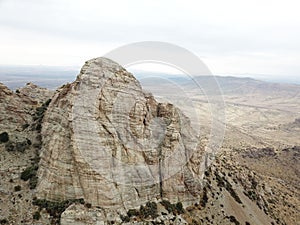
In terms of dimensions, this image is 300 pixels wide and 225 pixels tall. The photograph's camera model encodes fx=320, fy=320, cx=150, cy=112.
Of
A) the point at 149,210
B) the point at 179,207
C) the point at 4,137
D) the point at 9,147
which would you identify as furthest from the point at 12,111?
the point at 179,207

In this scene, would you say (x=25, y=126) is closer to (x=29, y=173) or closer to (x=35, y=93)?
(x=29, y=173)

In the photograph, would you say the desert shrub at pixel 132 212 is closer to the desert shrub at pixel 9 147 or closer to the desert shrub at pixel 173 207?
the desert shrub at pixel 173 207

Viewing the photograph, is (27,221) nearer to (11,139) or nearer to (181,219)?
(11,139)

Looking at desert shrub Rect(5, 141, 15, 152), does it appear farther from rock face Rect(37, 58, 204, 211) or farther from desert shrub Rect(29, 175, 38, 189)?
desert shrub Rect(29, 175, 38, 189)

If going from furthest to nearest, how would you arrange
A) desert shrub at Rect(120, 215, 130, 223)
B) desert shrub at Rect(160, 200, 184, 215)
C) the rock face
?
desert shrub at Rect(160, 200, 184, 215)
the rock face
desert shrub at Rect(120, 215, 130, 223)

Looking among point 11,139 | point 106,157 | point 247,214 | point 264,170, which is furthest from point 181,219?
point 264,170

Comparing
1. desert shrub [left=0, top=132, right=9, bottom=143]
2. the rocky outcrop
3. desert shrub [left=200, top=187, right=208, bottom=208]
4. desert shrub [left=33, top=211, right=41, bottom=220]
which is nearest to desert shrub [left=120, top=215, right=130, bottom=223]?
desert shrub [left=33, top=211, right=41, bottom=220]

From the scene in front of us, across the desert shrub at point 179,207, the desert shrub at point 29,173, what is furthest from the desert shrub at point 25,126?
the desert shrub at point 179,207

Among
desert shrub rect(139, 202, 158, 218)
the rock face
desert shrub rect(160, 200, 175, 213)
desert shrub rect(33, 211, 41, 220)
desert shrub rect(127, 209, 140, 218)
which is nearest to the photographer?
desert shrub rect(33, 211, 41, 220)
